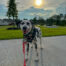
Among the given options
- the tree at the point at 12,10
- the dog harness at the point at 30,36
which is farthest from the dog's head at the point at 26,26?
the tree at the point at 12,10

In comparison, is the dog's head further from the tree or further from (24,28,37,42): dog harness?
the tree

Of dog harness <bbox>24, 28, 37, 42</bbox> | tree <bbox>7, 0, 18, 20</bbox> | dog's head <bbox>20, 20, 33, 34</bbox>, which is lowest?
dog harness <bbox>24, 28, 37, 42</bbox>

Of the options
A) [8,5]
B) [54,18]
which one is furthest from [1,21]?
[54,18]

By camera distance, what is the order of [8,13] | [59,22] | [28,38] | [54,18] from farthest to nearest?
[54,18], [59,22], [8,13], [28,38]

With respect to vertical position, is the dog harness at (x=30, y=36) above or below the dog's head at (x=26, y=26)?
below

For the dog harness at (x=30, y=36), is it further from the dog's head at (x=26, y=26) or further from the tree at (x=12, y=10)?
the tree at (x=12, y=10)

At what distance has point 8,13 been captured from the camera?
50.1 feet

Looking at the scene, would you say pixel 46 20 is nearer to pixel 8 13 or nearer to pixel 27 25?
pixel 8 13

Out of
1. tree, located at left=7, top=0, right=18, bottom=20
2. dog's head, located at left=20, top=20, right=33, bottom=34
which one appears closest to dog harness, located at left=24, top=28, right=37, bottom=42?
dog's head, located at left=20, top=20, right=33, bottom=34

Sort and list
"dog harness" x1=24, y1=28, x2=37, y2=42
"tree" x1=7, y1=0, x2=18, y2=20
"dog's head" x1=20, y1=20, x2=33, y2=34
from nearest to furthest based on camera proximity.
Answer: "dog's head" x1=20, y1=20, x2=33, y2=34 < "dog harness" x1=24, y1=28, x2=37, y2=42 < "tree" x1=7, y1=0, x2=18, y2=20

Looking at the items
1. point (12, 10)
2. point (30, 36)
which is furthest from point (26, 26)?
point (12, 10)

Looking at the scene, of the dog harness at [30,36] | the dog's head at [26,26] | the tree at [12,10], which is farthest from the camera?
the tree at [12,10]

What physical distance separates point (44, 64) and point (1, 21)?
3387 centimetres

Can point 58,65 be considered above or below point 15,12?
below
